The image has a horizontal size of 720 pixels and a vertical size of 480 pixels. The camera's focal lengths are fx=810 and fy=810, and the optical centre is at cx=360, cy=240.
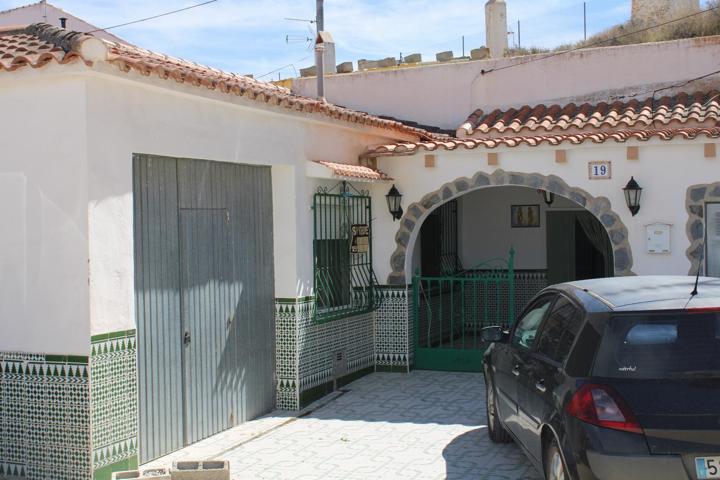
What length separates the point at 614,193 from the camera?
9539mm

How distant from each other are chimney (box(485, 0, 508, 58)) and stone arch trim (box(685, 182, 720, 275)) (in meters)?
7.98

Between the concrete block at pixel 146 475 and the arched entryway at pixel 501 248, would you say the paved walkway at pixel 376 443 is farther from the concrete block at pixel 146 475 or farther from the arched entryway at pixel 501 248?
the arched entryway at pixel 501 248

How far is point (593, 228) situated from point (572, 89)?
2.33 meters

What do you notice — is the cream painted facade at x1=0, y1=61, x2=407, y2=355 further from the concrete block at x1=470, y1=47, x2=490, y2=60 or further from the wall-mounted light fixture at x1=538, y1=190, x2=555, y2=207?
the concrete block at x1=470, y1=47, x2=490, y2=60

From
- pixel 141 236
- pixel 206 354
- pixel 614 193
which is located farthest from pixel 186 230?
pixel 614 193

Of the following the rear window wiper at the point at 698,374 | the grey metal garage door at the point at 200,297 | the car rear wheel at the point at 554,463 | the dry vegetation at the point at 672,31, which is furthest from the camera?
the dry vegetation at the point at 672,31

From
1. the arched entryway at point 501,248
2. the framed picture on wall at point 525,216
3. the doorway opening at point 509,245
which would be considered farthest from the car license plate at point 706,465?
the framed picture on wall at point 525,216

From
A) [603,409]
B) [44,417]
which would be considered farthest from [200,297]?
[603,409]

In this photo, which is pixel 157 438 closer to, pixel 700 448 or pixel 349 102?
pixel 700 448

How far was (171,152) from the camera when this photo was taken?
6957mm

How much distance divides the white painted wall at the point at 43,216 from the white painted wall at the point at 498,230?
8.64 metres

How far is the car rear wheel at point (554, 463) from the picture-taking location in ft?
15.9

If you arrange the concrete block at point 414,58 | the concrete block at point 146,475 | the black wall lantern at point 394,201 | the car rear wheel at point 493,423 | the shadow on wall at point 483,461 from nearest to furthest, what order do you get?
1. the concrete block at point 146,475
2. the shadow on wall at point 483,461
3. the car rear wheel at point 493,423
4. the black wall lantern at point 394,201
5. the concrete block at point 414,58

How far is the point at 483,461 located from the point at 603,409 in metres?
2.59
